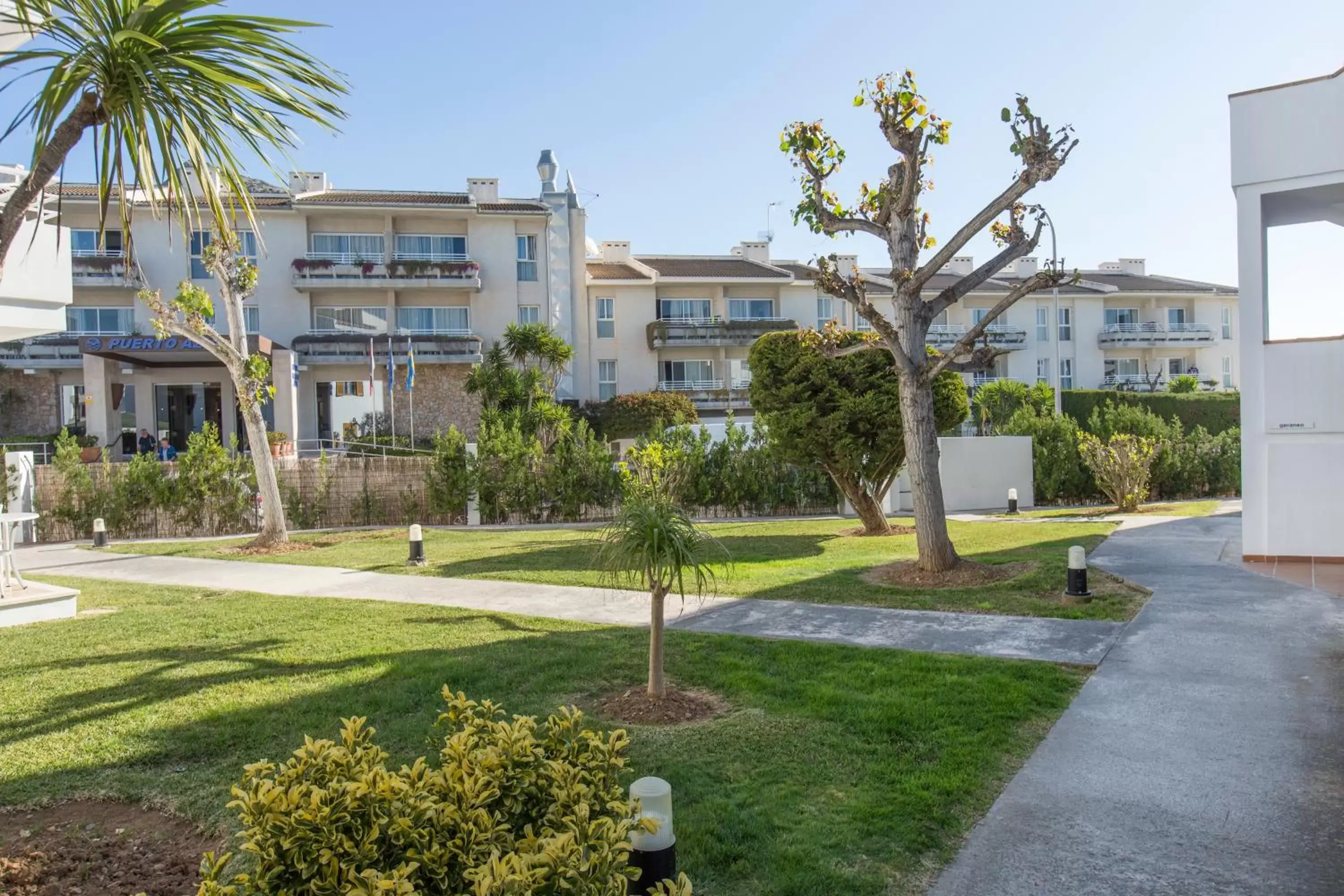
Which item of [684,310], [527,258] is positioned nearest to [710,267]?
[684,310]

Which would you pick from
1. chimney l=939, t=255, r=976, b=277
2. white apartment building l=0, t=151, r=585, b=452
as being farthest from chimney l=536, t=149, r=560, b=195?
chimney l=939, t=255, r=976, b=277

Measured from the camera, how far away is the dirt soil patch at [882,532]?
1686cm

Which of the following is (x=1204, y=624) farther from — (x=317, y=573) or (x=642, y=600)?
(x=317, y=573)

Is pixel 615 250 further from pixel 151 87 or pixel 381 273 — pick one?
pixel 151 87

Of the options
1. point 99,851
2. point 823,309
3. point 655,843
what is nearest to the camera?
point 655,843

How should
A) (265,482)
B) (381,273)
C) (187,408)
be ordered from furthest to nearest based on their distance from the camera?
(381,273) → (187,408) → (265,482)

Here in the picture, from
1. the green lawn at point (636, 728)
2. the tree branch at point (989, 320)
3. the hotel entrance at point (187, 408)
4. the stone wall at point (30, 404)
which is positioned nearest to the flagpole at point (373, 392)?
the hotel entrance at point (187, 408)

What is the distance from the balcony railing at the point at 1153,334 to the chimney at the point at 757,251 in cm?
1764

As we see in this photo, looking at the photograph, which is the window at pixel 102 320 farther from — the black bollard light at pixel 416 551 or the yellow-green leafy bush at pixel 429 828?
the yellow-green leafy bush at pixel 429 828

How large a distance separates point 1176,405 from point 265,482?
33918mm

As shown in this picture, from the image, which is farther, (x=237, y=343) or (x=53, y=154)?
(x=237, y=343)

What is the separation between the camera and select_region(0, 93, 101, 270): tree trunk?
3676 mm

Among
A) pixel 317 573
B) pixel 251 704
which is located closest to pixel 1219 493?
pixel 317 573

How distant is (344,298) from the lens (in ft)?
126
